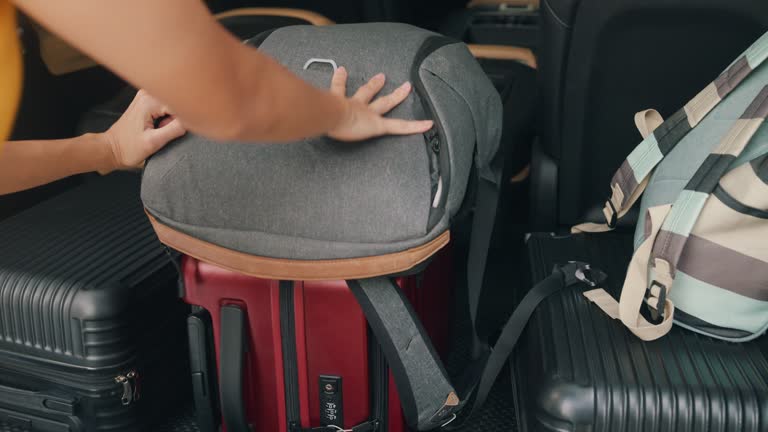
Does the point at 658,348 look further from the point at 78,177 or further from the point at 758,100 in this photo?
the point at 78,177

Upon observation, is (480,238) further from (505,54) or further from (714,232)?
(505,54)

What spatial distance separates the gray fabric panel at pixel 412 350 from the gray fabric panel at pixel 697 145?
351 mm

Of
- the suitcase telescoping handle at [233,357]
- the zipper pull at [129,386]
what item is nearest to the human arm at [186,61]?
the suitcase telescoping handle at [233,357]

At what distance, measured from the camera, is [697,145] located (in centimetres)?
112

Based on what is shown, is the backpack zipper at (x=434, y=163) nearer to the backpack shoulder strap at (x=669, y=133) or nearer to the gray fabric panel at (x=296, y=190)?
the gray fabric panel at (x=296, y=190)

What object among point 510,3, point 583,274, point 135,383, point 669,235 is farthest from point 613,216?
point 510,3

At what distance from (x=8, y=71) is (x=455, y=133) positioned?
0.55 meters

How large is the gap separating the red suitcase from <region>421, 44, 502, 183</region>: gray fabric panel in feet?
0.76

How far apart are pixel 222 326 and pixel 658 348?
2.04ft

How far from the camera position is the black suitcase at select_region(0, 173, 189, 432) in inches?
48.1

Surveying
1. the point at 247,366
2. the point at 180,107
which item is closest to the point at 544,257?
the point at 247,366

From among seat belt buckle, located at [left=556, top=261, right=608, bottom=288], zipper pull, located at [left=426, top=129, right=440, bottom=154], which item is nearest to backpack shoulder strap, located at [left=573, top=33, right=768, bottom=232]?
seat belt buckle, located at [left=556, top=261, right=608, bottom=288]

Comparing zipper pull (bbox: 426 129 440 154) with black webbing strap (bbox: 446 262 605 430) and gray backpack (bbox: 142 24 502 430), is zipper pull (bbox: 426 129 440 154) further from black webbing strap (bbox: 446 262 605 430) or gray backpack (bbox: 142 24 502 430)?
black webbing strap (bbox: 446 262 605 430)

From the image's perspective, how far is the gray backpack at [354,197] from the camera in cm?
96
